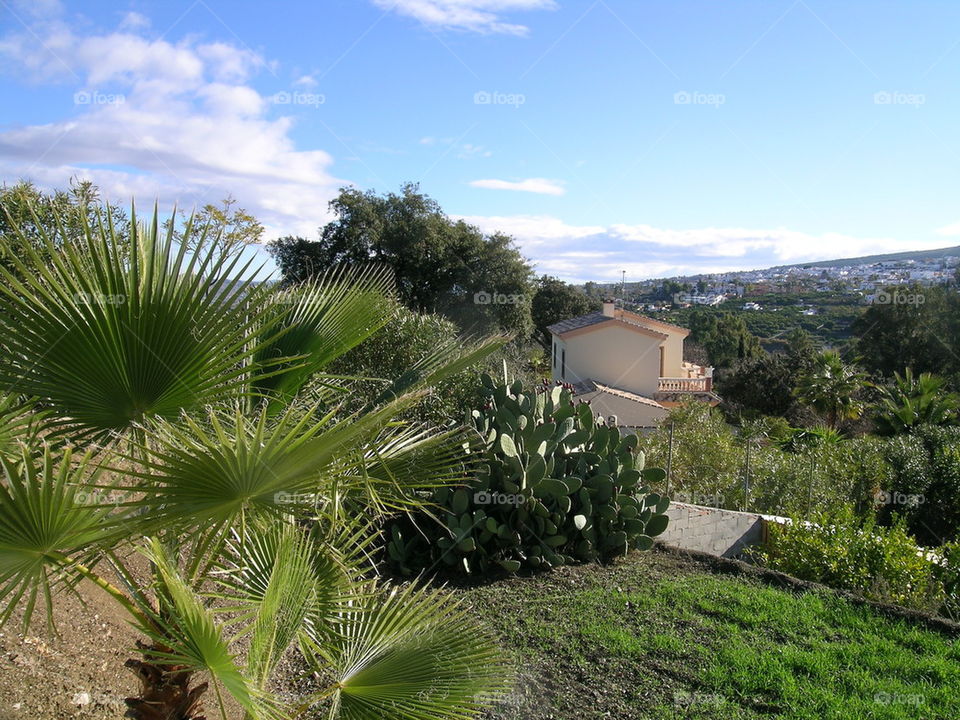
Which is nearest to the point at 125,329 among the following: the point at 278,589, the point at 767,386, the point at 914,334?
the point at 278,589

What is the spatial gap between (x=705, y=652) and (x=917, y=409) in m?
20.4

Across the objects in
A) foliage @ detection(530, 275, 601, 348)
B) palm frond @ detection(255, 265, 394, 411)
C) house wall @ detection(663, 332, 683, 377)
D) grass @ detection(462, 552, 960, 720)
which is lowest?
grass @ detection(462, 552, 960, 720)

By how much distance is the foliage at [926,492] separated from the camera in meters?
13.2

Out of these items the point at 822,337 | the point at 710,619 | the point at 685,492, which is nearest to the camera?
the point at 710,619

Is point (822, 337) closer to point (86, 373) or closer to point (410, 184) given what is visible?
point (410, 184)

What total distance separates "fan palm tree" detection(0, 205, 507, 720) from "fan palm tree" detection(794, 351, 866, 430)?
89.2ft

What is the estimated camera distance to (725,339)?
50.1 m

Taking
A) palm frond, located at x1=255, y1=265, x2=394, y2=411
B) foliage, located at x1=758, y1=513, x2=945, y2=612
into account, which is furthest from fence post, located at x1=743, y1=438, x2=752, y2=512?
palm frond, located at x1=255, y1=265, x2=394, y2=411

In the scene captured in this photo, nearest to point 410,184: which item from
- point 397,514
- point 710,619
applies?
point 397,514

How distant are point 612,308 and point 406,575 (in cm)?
2683

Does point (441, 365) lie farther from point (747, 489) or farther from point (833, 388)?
point (833, 388)

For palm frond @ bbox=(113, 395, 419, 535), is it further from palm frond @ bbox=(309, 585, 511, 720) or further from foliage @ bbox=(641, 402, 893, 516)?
foliage @ bbox=(641, 402, 893, 516)

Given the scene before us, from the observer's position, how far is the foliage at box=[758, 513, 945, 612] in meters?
6.83

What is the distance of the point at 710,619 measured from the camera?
5750 mm
